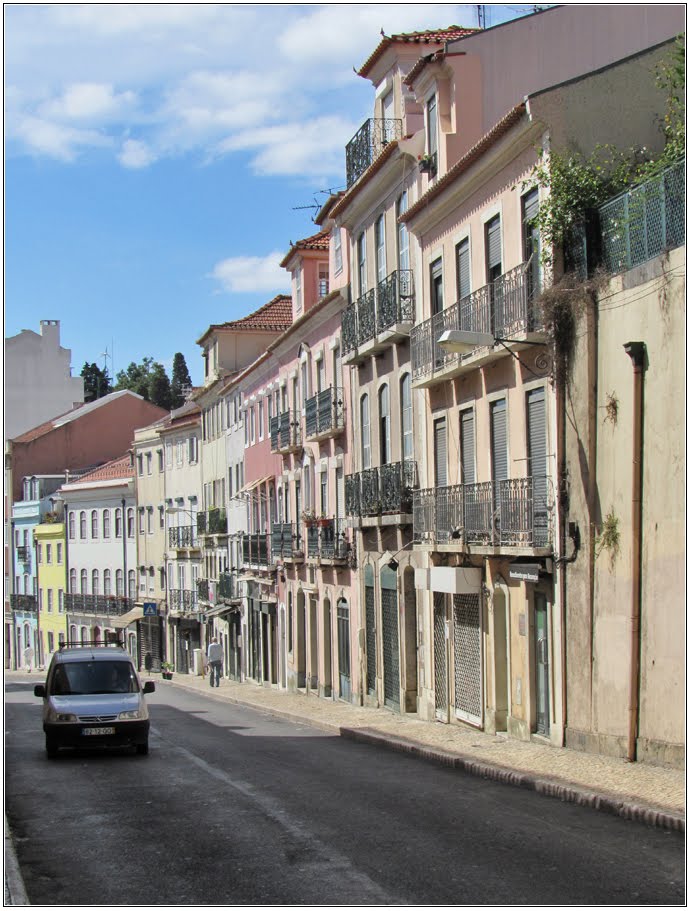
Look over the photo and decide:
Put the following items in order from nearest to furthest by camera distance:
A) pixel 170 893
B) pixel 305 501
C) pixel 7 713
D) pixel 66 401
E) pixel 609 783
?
pixel 170 893
pixel 609 783
pixel 7 713
pixel 305 501
pixel 66 401

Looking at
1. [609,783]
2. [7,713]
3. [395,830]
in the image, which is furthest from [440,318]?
[7,713]

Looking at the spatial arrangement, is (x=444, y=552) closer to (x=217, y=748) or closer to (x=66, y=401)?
(x=217, y=748)

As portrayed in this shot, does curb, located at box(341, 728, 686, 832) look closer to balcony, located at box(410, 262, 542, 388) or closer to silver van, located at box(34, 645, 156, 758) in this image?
silver van, located at box(34, 645, 156, 758)

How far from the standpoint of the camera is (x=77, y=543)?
81.8m

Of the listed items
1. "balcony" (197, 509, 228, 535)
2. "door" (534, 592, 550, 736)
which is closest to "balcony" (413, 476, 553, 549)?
"door" (534, 592, 550, 736)

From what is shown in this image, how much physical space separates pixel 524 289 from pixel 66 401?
76459mm

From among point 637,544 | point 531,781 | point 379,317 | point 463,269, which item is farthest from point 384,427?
point 531,781

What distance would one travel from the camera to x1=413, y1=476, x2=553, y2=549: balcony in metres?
19.8

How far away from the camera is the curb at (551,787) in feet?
41.1

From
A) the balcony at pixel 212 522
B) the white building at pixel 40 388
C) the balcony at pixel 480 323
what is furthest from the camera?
the white building at pixel 40 388

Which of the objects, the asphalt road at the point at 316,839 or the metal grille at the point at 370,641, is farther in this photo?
the metal grille at the point at 370,641

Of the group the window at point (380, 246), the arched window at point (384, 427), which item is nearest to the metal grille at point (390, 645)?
the arched window at point (384, 427)

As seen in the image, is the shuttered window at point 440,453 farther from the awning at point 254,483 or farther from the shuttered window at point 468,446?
the awning at point 254,483

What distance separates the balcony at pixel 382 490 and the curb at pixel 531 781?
5.19 m
